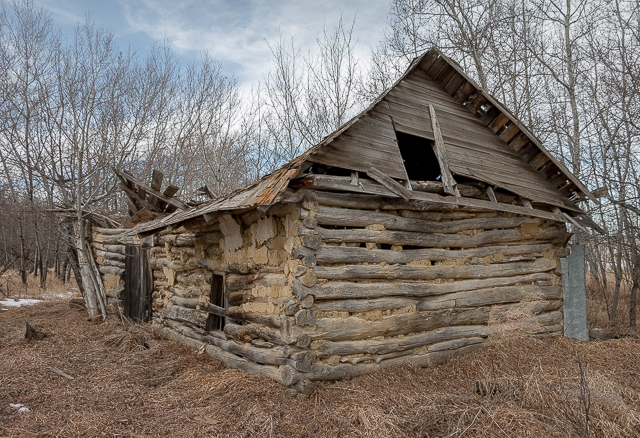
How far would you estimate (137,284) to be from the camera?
1002 cm

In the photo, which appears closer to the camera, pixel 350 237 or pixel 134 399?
pixel 134 399

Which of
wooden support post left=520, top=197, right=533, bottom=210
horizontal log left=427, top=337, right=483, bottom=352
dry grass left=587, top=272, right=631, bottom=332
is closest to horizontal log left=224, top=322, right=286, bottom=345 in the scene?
horizontal log left=427, top=337, right=483, bottom=352

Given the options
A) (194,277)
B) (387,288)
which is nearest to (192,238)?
(194,277)

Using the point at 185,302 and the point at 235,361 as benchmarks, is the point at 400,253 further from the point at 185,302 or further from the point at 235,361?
the point at 185,302

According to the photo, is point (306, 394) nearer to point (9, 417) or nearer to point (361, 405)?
point (361, 405)

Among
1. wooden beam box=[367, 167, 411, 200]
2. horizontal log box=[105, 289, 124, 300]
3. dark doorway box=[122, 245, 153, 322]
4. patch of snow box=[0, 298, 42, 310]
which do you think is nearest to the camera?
wooden beam box=[367, 167, 411, 200]

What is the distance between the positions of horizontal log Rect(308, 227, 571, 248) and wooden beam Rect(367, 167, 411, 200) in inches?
24.1

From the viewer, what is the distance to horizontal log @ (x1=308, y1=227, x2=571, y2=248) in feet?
18.4

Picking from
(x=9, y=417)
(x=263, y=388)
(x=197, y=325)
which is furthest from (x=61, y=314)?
(x=263, y=388)

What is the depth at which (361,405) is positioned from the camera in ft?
15.1

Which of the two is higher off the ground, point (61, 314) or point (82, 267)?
point (82, 267)

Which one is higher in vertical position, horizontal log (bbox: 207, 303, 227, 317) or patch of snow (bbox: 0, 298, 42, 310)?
horizontal log (bbox: 207, 303, 227, 317)

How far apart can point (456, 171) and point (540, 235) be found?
2418 millimetres

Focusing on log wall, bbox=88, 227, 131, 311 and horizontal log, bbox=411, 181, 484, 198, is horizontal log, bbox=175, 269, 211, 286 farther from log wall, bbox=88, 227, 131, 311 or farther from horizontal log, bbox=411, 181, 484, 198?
horizontal log, bbox=411, 181, 484, 198
